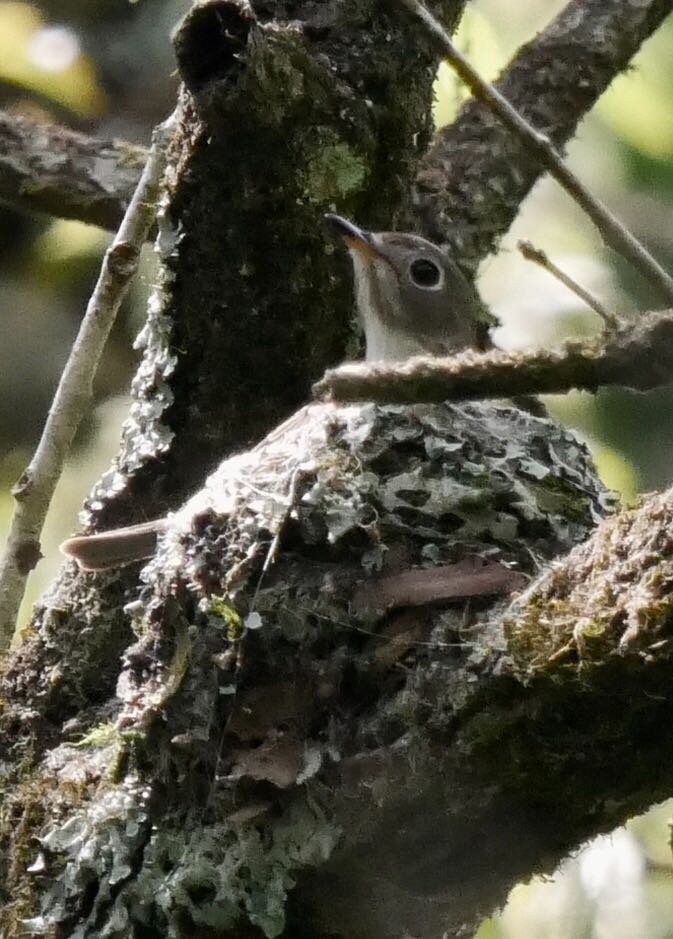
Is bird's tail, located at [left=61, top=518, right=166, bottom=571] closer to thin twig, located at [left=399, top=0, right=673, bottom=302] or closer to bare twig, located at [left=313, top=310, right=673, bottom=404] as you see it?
thin twig, located at [left=399, top=0, right=673, bottom=302]

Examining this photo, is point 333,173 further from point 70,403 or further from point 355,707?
point 355,707

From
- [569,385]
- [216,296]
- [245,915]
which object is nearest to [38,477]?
[216,296]

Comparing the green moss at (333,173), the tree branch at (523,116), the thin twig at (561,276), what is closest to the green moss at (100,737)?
the green moss at (333,173)

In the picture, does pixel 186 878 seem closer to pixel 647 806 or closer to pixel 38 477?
pixel 647 806

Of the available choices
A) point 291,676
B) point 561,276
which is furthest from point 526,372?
point 291,676

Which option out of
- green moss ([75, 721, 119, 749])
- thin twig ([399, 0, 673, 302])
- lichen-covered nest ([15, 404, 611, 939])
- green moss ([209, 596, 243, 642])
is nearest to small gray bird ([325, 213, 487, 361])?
lichen-covered nest ([15, 404, 611, 939])
